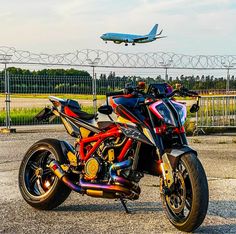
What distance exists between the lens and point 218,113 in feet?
56.7

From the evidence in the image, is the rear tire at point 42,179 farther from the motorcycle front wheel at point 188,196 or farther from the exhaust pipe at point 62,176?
the motorcycle front wheel at point 188,196

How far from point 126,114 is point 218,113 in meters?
12.0

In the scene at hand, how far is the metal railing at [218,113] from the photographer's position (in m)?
17.2

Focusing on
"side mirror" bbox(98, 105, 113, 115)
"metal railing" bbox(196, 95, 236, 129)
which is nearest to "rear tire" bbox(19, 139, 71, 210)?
"side mirror" bbox(98, 105, 113, 115)

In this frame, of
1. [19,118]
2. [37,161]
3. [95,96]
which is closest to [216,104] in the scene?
[95,96]

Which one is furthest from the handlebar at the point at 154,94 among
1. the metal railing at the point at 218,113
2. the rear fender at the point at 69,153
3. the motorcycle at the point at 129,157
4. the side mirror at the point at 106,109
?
the metal railing at the point at 218,113

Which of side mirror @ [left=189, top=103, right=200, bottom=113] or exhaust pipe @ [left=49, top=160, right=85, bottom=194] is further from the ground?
side mirror @ [left=189, top=103, right=200, bottom=113]

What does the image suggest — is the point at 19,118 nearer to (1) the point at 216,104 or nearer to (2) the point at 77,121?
(1) the point at 216,104

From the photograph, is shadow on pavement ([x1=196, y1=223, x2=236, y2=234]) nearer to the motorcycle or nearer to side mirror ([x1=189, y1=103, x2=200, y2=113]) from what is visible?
the motorcycle

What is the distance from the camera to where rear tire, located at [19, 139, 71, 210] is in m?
6.34

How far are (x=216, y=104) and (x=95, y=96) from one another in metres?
4.96

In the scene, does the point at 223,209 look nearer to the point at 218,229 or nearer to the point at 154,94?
the point at 218,229

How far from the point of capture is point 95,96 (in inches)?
807

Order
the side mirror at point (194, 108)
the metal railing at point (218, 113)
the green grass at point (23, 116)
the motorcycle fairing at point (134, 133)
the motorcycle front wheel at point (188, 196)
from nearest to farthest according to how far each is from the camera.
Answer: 1. the motorcycle front wheel at point (188, 196)
2. the motorcycle fairing at point (134, 133)
3. the side mirror at point (194, 108)
4. the metal railing at point (218, 113)
5. the green grass at point (23, 116)
